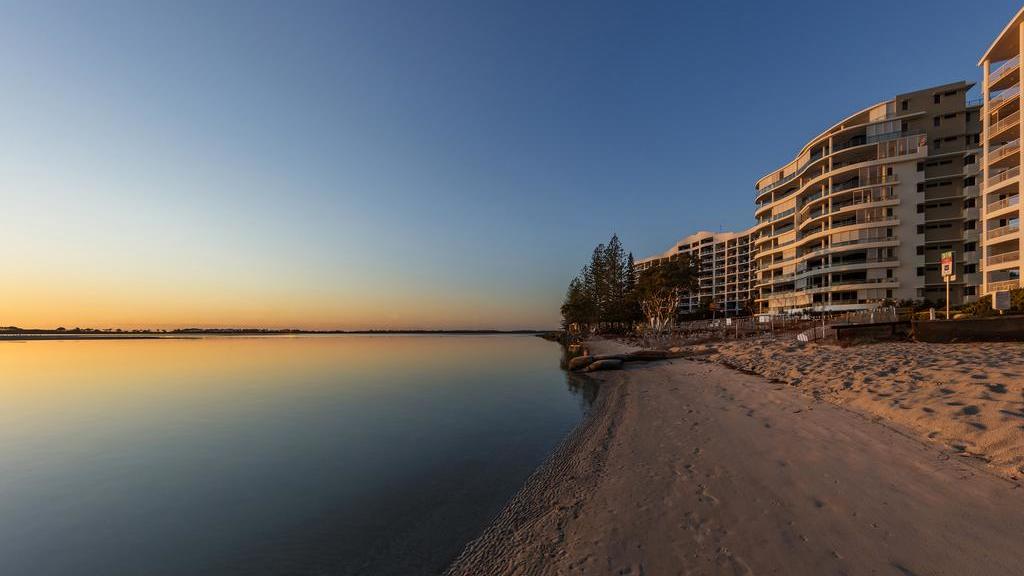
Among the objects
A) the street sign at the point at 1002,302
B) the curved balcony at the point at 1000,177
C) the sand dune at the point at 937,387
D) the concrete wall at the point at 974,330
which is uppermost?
the curved balcony at the point at 1000,177

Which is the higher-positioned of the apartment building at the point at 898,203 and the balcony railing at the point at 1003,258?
the apartment building at the point at 898,203

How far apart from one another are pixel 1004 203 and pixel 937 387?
1887 inches

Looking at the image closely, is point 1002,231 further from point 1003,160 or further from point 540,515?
point 540,515

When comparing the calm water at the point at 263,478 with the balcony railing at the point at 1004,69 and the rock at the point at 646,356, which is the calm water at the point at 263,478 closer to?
the rock at the point at 646,356

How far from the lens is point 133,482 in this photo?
10.4 m

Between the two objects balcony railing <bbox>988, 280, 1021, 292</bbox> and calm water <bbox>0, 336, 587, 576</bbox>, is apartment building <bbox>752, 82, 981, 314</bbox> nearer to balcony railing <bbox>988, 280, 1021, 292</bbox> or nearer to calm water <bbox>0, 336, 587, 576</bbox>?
balcony railing <bbox>988, 280, 1021, 292</bbox>

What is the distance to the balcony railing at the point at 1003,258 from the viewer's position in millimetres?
37331

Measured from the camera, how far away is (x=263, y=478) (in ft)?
33.9

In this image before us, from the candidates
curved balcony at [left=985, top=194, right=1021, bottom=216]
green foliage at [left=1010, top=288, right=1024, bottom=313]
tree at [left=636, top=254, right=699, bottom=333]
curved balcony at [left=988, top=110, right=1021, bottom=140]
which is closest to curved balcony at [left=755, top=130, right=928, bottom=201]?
curved balcony at [left=988, top=110, right=1021, bottom=140]

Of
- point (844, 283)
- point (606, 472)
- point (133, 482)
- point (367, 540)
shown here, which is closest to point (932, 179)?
point (844, 283)

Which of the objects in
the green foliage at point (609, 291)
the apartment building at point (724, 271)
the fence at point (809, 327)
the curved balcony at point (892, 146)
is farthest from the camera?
the apartment building at point (724, 271)

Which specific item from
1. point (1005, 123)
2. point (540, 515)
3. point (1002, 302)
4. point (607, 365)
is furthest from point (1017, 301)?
point (540, 515)

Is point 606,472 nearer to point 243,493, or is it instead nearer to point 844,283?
point 243,493

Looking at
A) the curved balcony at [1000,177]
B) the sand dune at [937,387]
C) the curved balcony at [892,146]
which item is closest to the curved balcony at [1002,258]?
the curved balcony at [1000,177]
